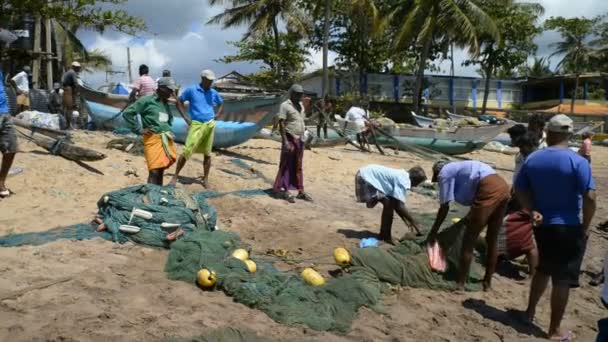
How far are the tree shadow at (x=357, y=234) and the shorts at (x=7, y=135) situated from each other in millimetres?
3646

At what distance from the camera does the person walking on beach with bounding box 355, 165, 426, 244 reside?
600cm

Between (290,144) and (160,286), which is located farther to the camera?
(290,144)

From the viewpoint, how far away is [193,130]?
7555mm

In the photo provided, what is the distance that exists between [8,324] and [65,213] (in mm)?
2764

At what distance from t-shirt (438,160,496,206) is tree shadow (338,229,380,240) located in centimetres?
154

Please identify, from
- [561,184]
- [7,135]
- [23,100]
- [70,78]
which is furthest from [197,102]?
[23,100]

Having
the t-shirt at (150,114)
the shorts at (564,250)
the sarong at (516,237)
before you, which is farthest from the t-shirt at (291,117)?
the shorts at (564,250)

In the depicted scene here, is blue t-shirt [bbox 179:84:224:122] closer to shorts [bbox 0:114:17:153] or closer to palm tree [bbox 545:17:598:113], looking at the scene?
shorts [bbox 0:114:17:153]

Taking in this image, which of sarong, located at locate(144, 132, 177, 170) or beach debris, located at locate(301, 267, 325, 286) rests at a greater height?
sarong, located at locate(144, 132, 177, 170)

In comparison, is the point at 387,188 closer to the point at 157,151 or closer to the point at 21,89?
the point at 157,151

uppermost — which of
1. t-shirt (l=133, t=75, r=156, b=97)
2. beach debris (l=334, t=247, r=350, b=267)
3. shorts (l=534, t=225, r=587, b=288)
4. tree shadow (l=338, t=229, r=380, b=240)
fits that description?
t-shirt (l=133, t=75, r=156, b=97)

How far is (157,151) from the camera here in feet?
20.5

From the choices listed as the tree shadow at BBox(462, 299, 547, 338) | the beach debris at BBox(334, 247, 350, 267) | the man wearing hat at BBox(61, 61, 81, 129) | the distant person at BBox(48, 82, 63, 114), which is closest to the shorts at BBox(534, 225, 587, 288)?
the tree shadow at BBox(462, 299, 547, 338)

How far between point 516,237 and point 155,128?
3957 millimetres
